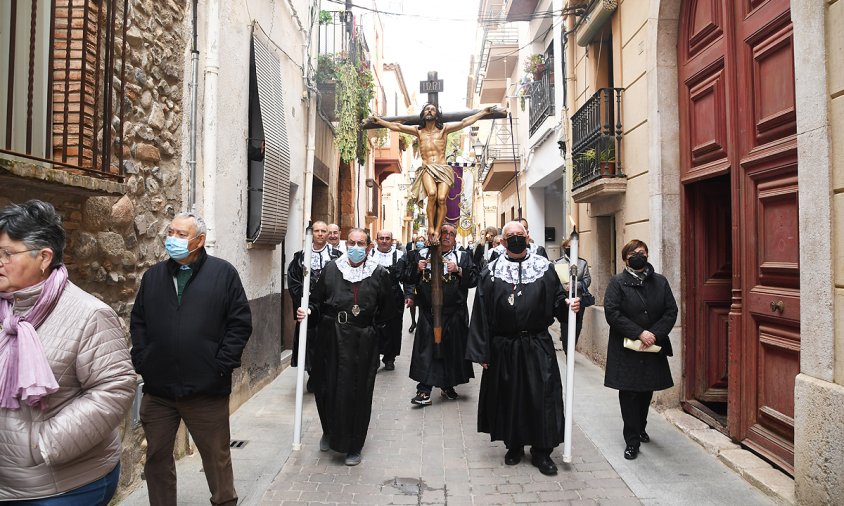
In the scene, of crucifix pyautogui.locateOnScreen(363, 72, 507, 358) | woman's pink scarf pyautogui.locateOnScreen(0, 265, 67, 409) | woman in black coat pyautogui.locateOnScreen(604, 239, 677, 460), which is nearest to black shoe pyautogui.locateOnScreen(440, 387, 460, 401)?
crucifix pyautogui.locateOnScreen(363, 72, 507, 358)

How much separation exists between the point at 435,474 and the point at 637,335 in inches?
79.4

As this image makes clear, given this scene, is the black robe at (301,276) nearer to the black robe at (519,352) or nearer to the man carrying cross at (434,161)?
the man carrying cross at (434,161)

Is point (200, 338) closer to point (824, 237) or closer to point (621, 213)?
point (824, 237)

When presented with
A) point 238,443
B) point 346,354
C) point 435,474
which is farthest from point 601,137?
point 238,443

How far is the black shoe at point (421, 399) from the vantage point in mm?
6797

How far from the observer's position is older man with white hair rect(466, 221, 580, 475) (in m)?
4.86

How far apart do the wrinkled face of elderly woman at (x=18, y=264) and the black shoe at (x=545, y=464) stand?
3.82 m

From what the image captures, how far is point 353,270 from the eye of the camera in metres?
5.21

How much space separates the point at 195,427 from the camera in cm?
354

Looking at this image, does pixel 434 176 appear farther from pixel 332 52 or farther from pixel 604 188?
pixel 332 52

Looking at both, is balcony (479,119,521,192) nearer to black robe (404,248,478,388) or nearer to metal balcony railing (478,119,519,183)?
metal balcony railing (478,119,519,183)

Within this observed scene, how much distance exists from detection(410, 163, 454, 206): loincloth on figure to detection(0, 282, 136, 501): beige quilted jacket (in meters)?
4.68

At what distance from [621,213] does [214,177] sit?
522cm

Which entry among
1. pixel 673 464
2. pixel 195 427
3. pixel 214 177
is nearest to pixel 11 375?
pixel 195 427
